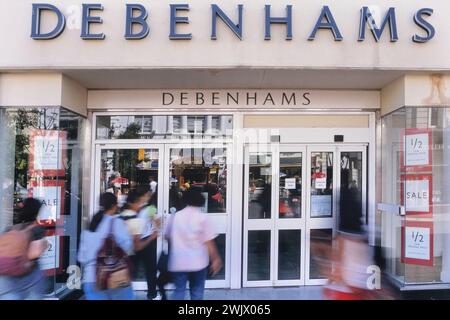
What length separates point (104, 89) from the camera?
19.6 feet

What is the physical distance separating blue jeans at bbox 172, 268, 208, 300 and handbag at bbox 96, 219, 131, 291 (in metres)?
0.71

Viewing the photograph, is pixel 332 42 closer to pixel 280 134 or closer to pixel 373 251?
pixel 280 134

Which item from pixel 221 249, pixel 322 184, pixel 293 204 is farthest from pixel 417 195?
pixel 221 249

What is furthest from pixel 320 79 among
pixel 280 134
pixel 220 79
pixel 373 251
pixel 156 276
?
pixel 156 276

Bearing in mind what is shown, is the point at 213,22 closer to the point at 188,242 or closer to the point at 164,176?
the point at 164,176

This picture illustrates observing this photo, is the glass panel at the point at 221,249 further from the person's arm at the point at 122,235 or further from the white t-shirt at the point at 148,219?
the person's arm at the point at 122,235

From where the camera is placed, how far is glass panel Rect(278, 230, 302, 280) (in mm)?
5965

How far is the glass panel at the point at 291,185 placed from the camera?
601 cm

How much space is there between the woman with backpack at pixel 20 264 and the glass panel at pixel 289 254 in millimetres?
3609

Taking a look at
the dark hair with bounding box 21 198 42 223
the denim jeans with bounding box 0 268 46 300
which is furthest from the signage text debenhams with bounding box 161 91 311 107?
the denim jeans with bounding box 0 268 46 300

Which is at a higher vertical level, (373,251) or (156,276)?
(373,251)

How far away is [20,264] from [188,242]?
4.86 feet

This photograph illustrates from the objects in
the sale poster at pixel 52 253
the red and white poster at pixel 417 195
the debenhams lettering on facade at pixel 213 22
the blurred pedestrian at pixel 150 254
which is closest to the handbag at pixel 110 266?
the blurred pedestrian at pixel 150 254
